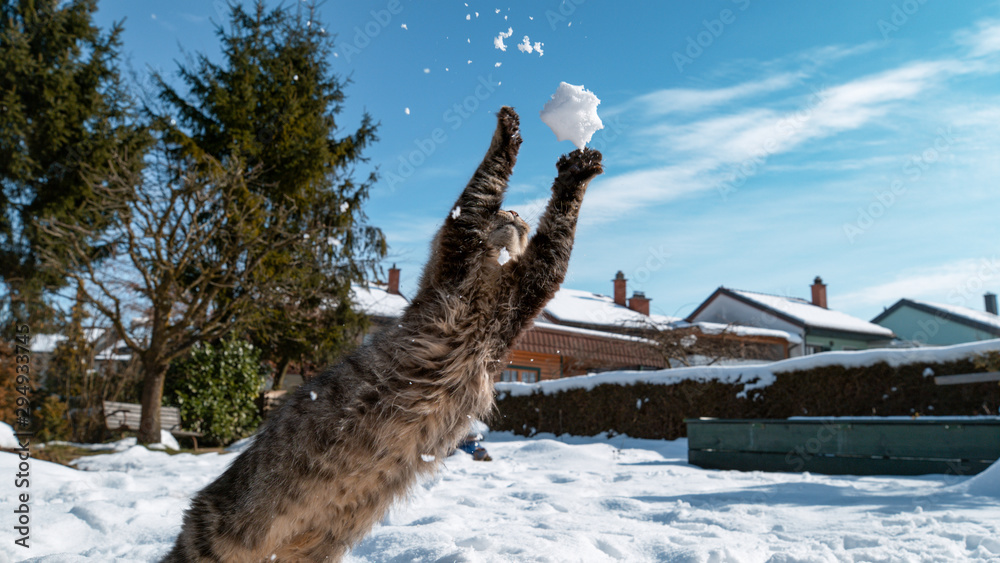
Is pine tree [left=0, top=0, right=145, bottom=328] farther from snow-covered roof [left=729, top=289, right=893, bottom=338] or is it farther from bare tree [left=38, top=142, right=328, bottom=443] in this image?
snow-covered roof [left=729, top=289, right=893, bottom=338]

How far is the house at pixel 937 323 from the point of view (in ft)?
92.0

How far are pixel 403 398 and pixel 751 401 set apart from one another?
1079cm

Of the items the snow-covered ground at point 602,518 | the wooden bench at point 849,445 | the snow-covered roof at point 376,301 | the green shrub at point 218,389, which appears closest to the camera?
the snow-covered ground at point 602,518

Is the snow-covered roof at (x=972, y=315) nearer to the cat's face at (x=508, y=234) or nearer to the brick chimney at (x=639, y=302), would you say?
the brick chimney at (x=639, y=302)

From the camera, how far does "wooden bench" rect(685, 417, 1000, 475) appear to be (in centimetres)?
648

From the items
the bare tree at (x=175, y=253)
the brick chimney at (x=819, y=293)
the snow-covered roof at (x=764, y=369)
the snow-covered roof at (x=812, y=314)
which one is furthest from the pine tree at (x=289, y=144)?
the brick chimney at (x=819, y=293)

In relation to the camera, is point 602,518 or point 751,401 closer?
point 602,518

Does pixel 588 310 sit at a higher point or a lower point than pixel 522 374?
higher

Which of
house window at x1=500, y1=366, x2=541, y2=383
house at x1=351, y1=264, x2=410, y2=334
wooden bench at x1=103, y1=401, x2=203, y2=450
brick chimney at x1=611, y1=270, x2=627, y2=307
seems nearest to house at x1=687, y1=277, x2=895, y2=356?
brick chimney at x1=611, y1=270, x2=627, y2=307

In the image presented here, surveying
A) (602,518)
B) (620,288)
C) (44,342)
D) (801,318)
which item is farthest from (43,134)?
(801,318)

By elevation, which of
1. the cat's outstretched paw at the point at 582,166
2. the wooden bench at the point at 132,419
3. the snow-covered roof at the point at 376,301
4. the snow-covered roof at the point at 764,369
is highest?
the snow-covered roof at the point at 376,301

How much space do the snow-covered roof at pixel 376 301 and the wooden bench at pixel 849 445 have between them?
7.80 metres

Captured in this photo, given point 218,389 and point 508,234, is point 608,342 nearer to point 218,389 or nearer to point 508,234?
point 218,389

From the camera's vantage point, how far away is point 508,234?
2432 mm
